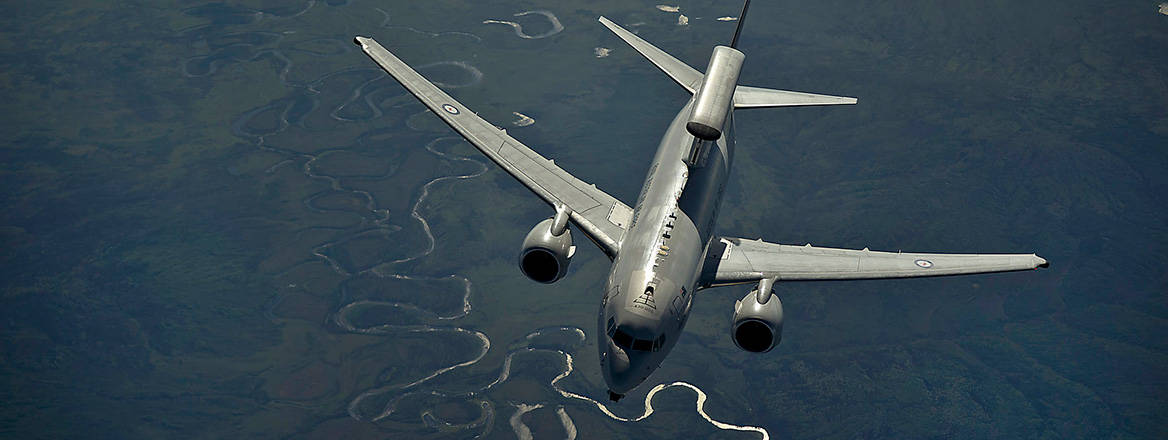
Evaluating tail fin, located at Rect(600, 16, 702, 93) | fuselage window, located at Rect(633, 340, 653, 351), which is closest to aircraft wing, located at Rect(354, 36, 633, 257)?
fuselage window, located at Rect(633, 340, 653, 351)

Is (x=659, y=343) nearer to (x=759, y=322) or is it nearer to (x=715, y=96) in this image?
(x=759, y=322)

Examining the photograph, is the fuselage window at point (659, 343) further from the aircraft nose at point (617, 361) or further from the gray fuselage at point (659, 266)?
the aircraft nose at point (617, 361)

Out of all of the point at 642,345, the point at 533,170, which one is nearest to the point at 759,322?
the point at 642,345

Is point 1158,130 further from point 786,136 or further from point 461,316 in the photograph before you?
point 461,316

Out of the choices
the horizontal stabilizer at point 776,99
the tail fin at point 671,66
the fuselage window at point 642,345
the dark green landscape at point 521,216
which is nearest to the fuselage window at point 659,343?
the fuselage window at point 642,345

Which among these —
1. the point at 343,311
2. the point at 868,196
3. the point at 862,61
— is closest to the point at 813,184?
the point at 868,196
